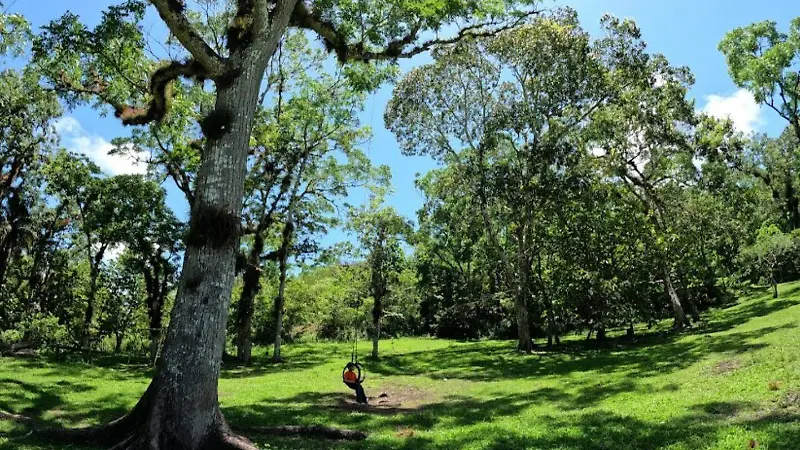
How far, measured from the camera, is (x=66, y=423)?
11.1 metres

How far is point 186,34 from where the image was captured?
8320mm

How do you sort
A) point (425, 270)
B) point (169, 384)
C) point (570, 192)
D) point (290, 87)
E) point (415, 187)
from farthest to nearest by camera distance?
point (425, 270) < point (415, 187) < point (290, 87) < point (570, 192) < point (169, 384)

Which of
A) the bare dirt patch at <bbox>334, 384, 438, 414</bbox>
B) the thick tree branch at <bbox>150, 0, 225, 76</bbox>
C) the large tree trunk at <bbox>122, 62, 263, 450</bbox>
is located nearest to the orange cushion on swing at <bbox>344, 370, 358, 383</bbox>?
the bare dirt patch at <bbox>334, 384, 438, 414</bbox>

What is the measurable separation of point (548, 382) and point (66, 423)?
13.8m

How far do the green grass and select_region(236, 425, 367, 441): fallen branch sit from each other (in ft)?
1.47

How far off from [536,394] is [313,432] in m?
8.57

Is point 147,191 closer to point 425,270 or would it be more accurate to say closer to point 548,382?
point 548,382

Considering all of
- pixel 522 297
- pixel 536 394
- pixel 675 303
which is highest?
pixel 522 297

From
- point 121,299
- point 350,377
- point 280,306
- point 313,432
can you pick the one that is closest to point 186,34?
point 313,432

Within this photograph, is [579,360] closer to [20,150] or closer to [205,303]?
[205,303]

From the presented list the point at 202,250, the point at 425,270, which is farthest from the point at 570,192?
the point at 425,270

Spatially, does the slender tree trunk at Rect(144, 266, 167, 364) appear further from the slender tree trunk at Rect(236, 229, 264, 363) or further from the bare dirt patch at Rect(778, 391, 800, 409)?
the bare dirt patch at Rect(778, 391, 800, 409)

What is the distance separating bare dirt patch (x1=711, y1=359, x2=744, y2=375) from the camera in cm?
1411

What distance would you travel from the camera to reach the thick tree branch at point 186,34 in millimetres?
8258
